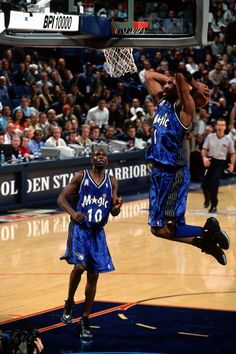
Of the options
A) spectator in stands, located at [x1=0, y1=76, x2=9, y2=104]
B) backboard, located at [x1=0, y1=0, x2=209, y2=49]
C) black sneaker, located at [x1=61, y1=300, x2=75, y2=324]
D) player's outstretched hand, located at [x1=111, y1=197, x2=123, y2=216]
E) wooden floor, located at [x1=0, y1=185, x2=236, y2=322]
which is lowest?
wooden floor, located at [x1=0, y1=185, x2=236, y2=322]

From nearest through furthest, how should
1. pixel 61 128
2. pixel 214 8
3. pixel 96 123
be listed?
pixel 61 128
pixel 96 123
pixel 214 8

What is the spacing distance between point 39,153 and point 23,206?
3.74 ft

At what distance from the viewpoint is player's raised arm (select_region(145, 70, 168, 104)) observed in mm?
10828

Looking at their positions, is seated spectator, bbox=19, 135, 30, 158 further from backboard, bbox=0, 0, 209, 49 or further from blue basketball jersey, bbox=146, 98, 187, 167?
blue basketball jersey, bbox=146, 98, 187, 167

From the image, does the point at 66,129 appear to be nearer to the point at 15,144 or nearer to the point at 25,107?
the point at 25,107

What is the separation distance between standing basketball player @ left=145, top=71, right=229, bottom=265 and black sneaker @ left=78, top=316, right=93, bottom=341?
1426 mm

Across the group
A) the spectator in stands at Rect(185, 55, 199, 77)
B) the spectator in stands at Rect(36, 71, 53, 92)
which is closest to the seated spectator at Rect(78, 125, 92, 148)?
the spectator in stands at Rect(36, 71, 53, 92)

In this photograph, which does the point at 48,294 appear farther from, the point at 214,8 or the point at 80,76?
the point at 214,8

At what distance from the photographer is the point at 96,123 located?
23578 millimetres

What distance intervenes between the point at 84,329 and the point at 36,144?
974 cm

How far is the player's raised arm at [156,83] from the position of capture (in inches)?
426

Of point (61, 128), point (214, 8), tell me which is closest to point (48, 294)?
point (61, 128)

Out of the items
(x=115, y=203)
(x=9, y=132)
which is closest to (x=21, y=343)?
(x=115, y=203)

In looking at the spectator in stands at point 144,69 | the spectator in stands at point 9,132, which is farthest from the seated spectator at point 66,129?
the spectator in stands at point 144,69
